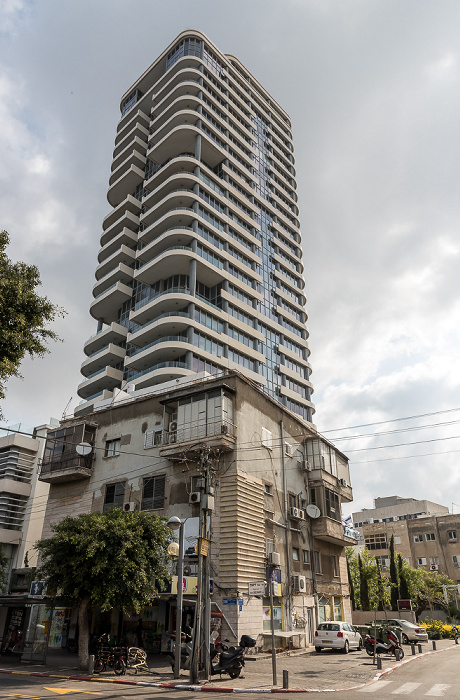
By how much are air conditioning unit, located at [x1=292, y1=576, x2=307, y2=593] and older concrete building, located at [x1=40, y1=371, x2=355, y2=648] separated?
0.18 ft

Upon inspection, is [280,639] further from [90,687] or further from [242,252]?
[242,252]

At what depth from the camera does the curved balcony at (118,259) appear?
218ft

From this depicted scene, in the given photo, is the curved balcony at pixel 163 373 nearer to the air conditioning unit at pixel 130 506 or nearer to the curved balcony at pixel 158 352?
the curved balcony at pixel 158 352

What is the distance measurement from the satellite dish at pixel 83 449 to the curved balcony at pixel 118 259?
3956 cm

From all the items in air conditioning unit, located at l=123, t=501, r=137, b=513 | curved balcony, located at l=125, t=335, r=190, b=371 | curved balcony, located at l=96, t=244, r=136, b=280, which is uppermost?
curved balcony, located at l=96, t=244, r=136, b=280

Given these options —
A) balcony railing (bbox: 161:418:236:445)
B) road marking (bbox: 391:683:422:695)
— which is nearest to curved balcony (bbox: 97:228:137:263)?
balcony railing (bbox: 161:418:236:445)

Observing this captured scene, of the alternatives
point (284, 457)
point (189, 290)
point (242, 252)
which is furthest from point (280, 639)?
point (242, 252)

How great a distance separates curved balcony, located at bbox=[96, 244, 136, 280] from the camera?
66562 millimetres

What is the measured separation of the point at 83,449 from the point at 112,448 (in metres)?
1.74

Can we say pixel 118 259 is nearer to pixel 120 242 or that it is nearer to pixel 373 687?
pixel 120 242

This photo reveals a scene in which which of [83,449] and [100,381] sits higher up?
[100,381]

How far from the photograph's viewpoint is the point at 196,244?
58938 mm

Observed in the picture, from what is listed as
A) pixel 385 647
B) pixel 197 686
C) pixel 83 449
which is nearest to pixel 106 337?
pixel 83 449

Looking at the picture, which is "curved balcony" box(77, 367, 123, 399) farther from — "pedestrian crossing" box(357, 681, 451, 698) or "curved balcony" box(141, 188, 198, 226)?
"pedestrian crossing" box(357, 681, 451, 698)
